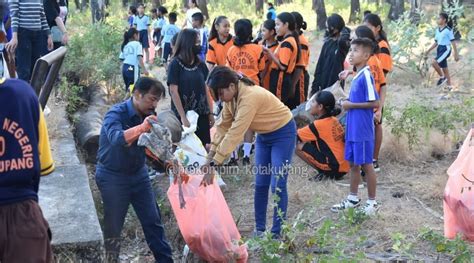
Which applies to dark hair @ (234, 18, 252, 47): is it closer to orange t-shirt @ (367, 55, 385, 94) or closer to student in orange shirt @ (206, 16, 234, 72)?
student in orange shirt @ (206, 16, 234, 72)

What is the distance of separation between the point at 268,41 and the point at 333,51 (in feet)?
2.48

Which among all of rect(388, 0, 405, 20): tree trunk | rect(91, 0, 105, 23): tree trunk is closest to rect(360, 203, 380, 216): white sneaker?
rect(388, 0, 405, 20): tree trunk

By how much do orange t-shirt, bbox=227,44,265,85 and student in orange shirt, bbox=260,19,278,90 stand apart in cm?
22

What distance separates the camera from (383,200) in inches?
241

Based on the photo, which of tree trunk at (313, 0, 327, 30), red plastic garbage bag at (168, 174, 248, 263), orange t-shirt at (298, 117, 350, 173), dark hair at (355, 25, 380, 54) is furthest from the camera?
tree trunk at (313, 0, 327, 30)

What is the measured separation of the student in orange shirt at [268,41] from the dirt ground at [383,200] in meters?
0.98

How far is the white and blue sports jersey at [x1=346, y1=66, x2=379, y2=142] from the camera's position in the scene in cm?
547

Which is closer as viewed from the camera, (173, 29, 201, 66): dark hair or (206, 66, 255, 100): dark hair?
(206, 66, 255, 100): dark hair

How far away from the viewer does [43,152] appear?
3109mm

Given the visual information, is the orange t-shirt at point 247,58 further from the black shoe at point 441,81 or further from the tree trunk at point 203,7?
the tree trunk at point 203,7

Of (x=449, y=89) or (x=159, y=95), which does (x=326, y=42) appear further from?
(x=449, y=89)

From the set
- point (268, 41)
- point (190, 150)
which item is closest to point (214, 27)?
point (268, 41)

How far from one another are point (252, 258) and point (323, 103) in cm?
215

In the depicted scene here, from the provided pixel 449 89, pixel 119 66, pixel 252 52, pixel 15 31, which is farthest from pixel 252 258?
pixel 449 89
